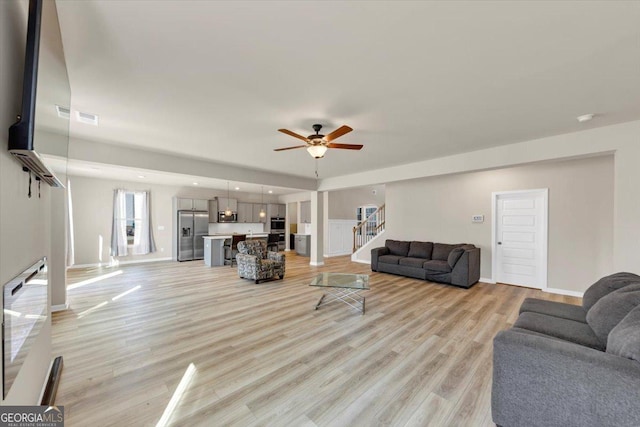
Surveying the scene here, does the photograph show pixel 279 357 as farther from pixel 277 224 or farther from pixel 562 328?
pixel 277 224

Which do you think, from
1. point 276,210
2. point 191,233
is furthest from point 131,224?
point 276,210

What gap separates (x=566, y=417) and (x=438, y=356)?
3.98 ft

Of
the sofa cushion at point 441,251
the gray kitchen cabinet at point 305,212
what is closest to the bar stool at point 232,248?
the gray kitchen cabinet at point 305,212

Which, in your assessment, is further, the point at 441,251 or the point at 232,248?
the point at 232,248

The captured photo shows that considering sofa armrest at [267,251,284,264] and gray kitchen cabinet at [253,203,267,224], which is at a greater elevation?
gray kitchen cabinet at [253,203,267,224]

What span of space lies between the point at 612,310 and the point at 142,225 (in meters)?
10.2

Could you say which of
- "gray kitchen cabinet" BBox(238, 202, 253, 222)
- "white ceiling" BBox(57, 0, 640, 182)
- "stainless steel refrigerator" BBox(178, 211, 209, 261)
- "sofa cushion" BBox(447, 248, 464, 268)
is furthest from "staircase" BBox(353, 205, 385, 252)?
"white ceiling" BBox(57, 0, 640, 182)

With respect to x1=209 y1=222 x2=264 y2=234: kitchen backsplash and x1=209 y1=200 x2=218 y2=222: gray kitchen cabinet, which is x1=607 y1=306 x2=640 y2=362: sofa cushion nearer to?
x1=209 y1=200 x2=218 y2=222: gray kitchen cabinet

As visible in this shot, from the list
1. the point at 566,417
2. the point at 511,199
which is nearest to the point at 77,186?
the point at 566,417

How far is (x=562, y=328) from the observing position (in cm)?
221

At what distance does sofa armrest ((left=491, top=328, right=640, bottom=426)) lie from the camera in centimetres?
135

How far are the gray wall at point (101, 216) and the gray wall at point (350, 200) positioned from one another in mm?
5754

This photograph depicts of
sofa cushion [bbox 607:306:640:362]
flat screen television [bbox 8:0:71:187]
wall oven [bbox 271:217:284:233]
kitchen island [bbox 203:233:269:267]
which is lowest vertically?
kitchen island [bbox 203:233:269:267]

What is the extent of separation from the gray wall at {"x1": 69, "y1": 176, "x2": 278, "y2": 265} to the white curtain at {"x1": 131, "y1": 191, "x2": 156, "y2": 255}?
16 cm
